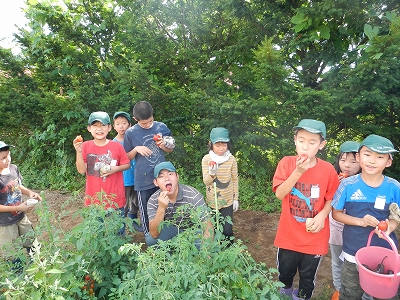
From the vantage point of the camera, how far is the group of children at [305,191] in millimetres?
2066

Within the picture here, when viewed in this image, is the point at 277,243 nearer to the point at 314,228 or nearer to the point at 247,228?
the point at 314,228

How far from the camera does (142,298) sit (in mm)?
1540

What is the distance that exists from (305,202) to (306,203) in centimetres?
1

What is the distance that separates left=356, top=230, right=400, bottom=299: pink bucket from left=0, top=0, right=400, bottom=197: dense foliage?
1968 millimetres

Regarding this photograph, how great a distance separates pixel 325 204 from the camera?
227 centimetres

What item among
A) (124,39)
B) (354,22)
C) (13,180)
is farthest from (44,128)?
(354,22)

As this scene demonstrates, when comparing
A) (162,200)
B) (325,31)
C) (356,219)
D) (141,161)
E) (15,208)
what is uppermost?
(325,31)

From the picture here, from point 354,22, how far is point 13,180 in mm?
4382

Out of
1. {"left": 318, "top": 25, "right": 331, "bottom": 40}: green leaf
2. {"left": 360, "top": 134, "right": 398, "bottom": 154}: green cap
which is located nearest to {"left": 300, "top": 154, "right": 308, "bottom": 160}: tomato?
{"left": 360, "top": 134, "right": 398, "bottom": 154}: green cap

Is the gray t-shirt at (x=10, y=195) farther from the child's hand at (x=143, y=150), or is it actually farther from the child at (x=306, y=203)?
the child at (x=306, y=203)

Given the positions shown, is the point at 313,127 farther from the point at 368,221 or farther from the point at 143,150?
the point at 143,150

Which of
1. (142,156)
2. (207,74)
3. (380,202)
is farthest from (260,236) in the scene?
(207,74)

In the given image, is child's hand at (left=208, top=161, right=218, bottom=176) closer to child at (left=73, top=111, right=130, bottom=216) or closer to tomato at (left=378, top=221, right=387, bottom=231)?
child at (left=73, top=111, right=130, bottom=216)

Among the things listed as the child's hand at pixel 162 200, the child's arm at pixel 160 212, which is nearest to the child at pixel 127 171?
the child's arm at pixel 160 212
